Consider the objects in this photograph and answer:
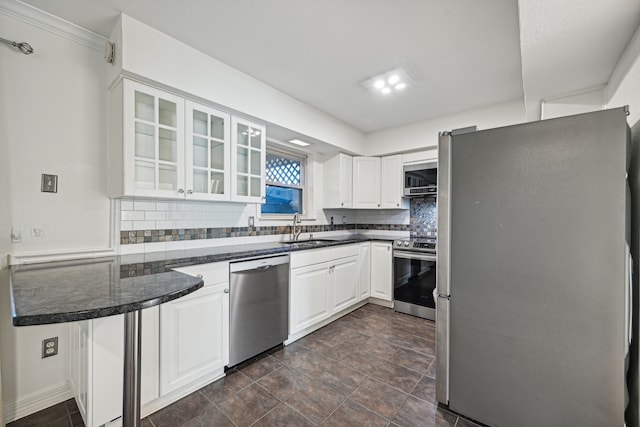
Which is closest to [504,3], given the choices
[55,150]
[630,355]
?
[630,355]

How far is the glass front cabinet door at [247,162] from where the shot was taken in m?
2.36

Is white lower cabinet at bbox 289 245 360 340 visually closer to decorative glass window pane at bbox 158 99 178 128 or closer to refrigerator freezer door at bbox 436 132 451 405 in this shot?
refrigerator freezer door at bbox 436 132 451 405

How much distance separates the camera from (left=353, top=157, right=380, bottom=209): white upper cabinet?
3984mm

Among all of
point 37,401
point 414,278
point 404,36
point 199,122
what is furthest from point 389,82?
point 37,401

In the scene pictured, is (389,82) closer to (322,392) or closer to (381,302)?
(322,392)

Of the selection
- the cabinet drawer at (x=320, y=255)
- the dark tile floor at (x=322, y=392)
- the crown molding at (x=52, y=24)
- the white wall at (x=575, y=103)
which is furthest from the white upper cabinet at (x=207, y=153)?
the white wall at (x=575, y=103)

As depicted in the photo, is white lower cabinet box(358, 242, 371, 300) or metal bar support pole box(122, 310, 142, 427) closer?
metal bar support pole box(122, 310, 142, 427)

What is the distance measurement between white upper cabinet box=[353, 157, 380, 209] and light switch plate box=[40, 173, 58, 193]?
10.5ft

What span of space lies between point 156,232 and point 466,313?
232 centimetres

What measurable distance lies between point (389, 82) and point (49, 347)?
334 centimetres

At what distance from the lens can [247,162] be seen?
2.48m

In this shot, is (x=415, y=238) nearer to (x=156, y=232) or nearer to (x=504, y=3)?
(x=504, y=3)

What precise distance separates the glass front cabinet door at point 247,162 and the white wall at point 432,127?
200 cm

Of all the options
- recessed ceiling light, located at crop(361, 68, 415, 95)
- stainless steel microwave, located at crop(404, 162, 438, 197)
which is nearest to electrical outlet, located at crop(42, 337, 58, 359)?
recessed ceiling light, located at crop(361, 68, 415, 95)
